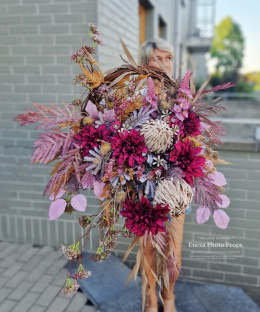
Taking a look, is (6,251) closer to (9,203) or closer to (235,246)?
(9,203)

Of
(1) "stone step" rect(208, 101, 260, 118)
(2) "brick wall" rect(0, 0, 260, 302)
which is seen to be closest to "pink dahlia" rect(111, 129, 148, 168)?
(2) "brick wall" rect(0, 0, 260, 302)

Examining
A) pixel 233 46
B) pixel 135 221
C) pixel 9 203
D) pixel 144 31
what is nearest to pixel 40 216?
pixel 9 203

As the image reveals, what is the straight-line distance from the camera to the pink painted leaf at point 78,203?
1589 millimetres

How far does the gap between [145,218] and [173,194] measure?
16cm

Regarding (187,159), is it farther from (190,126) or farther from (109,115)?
(109,115)

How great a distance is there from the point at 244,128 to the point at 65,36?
5.67 feet

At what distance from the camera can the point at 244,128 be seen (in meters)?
2.87

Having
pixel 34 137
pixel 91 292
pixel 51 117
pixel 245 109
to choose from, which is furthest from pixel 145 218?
pixel 245 109

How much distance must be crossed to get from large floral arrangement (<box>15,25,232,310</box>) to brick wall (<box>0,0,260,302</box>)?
89cm

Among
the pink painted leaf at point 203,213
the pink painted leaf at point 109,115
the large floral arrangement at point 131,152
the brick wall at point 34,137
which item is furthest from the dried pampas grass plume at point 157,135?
the brick wall at point 34,137

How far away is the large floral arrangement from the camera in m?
1.51

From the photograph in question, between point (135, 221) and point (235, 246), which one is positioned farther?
point (235, 246)

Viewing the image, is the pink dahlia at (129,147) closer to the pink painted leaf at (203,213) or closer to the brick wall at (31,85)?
the pink painted leaf at (203,213)

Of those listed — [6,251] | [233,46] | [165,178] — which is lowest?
[6,251]
